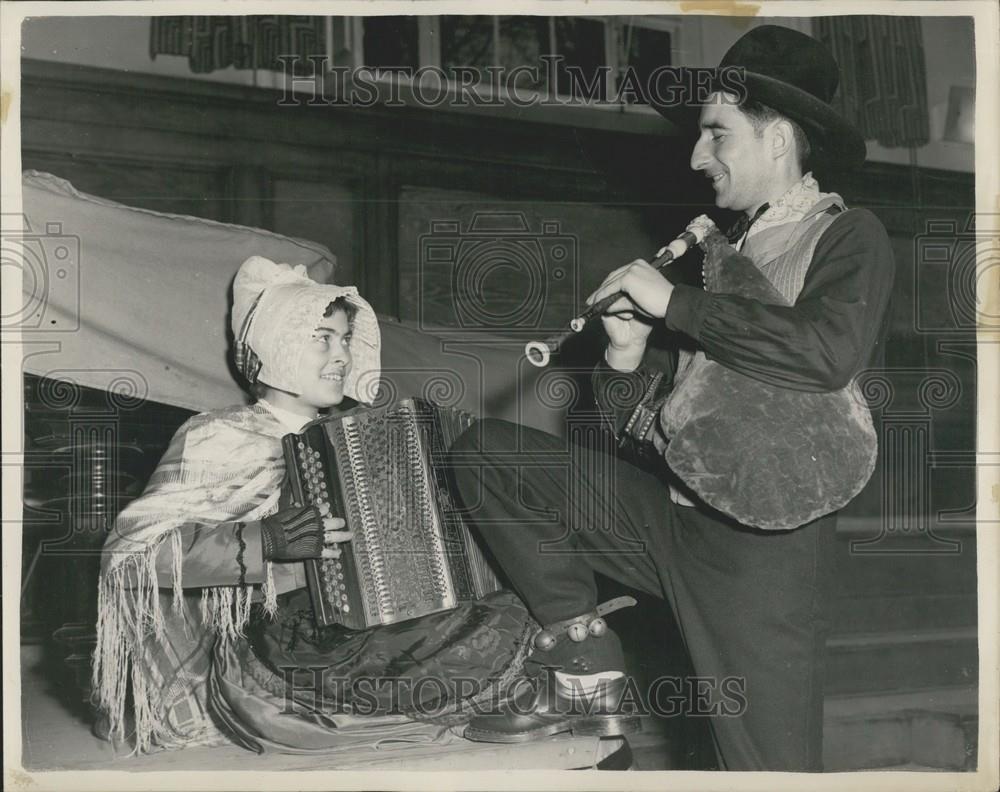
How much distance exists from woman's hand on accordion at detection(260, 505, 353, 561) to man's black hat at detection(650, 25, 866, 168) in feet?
4.65

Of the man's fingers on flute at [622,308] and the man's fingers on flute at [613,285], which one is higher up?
the man's fingers on flute at [613,285]

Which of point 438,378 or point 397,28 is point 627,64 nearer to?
point 397,28

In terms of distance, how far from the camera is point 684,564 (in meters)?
2.97

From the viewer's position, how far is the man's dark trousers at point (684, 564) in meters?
2.88

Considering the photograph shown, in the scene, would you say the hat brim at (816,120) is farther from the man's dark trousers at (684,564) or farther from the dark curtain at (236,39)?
the dark curtain at (236,39)

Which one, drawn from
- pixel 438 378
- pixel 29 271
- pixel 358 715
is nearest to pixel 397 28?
pixel 438 378

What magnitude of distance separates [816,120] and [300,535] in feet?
5.15

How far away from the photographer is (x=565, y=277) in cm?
361

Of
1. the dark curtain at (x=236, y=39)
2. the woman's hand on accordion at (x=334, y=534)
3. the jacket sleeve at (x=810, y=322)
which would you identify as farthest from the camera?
the dark curtain at (x=236, y=39)
